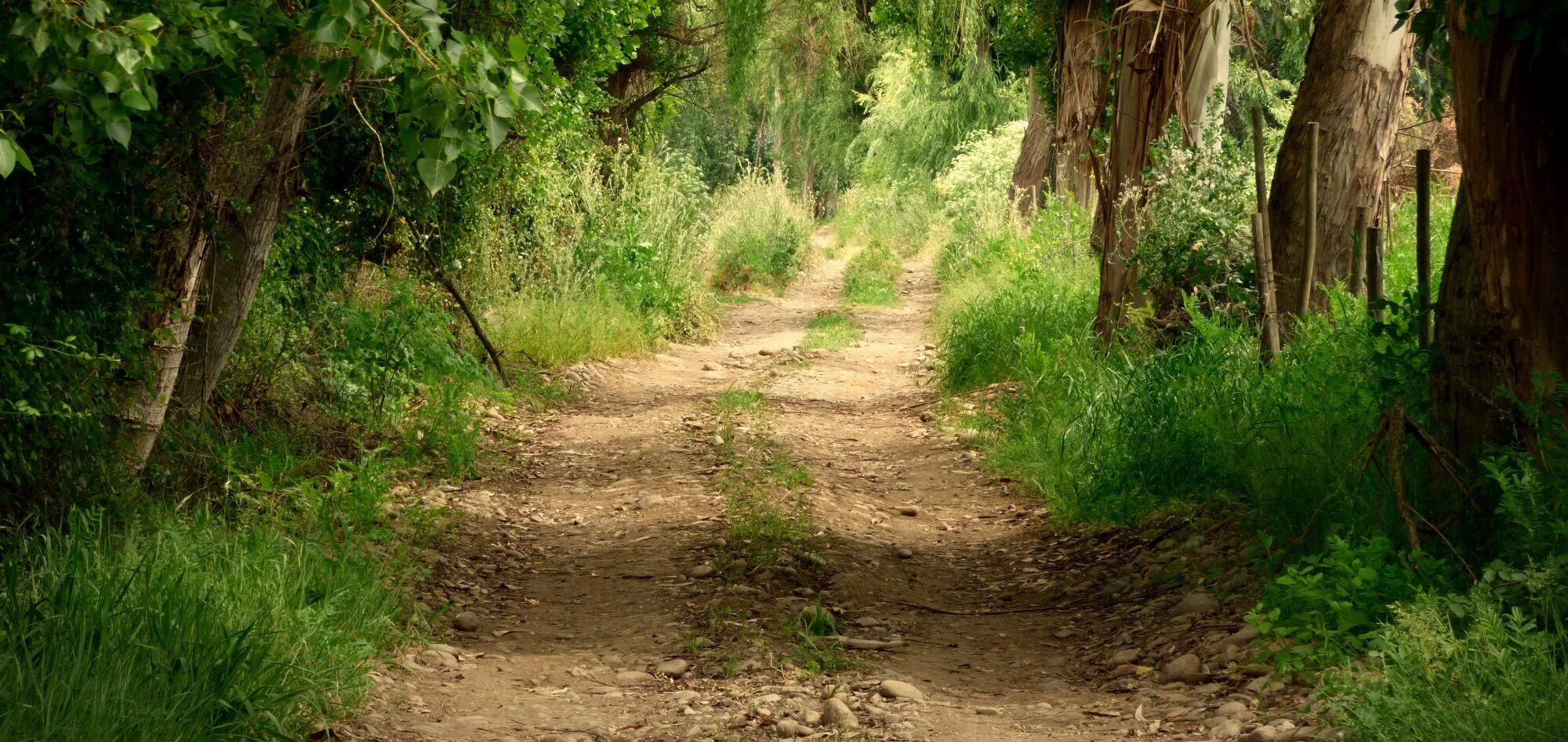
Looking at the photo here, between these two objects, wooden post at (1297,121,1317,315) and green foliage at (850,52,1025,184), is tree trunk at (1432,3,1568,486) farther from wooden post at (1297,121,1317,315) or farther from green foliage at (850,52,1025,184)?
green foliage at (850,52,1025,184)

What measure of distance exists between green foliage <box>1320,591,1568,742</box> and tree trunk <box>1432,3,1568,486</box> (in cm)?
88

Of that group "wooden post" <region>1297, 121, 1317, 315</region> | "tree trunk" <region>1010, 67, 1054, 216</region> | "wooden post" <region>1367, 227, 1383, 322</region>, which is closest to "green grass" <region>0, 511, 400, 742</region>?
"wooden post" <region>1367, 227, 1383, 322</region>

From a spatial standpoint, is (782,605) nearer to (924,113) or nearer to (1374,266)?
(1374,266)

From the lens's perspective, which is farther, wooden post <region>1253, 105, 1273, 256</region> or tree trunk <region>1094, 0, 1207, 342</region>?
tree trunk <region>1094, 0, 1207, 342</region>

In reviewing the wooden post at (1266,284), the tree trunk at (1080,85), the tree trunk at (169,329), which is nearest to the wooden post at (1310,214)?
the wooden post at (1266,284)

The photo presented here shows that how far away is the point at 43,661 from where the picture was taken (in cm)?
338

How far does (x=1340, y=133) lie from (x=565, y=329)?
645 centimetres

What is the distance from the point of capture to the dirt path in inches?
165

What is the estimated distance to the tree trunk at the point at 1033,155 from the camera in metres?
18.2

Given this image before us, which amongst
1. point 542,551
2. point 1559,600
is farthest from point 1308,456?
point 542,551

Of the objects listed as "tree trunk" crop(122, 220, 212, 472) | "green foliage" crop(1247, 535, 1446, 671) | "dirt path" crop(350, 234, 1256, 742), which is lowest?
"dirt path" crop(350, 234, 1256, 742)

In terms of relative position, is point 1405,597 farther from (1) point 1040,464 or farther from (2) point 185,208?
(2) point 185,208

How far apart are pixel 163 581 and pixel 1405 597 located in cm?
387

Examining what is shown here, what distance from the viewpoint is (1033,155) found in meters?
18.5
